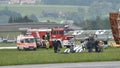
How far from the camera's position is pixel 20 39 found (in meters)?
69.2

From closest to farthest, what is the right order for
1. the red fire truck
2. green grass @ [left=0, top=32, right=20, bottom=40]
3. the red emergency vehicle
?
the red emergency vehicle, the red fire truck, green grass @ [left=0, top=32, right=20, bottom=40]

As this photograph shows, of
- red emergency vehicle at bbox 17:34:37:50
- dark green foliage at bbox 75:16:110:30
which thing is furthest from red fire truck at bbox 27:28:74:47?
dark green foliage at bbox 75:16:110:30

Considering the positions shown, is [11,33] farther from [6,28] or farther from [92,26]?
[92,26]

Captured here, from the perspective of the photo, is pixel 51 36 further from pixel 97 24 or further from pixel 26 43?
pixel 97 24

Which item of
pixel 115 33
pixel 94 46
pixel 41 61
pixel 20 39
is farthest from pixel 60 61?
pixel 20 39

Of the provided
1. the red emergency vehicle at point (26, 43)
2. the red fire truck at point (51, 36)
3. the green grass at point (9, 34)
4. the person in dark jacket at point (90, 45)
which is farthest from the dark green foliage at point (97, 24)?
the person in dark jacket at point (90, 45)

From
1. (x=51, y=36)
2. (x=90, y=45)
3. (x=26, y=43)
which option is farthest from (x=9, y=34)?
(x=90, y=45)

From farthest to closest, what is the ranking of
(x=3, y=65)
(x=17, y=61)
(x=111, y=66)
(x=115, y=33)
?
(x=115, y=33) → (x=17, y=61) → (x=3, y=65) → (x=111, y=66)

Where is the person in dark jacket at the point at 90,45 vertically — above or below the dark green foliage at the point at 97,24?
above

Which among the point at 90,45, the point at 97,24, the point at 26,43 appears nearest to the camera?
the point at 90,45

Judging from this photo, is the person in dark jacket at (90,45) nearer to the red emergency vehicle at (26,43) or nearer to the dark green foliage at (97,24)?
the red emergency vehicle at (26,43)

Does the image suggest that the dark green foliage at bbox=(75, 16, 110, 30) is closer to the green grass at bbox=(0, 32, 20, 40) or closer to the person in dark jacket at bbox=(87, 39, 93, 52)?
the green grass at bbox=(0, 32, 20, 40)

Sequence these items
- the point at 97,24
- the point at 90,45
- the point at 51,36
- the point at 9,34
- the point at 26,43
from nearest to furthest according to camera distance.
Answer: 1. the point at 90,45
2. the point at 26,43
3. the point at 51,36
4. the point at 9,34
5. the point at 97,24

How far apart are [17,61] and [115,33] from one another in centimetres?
2403
